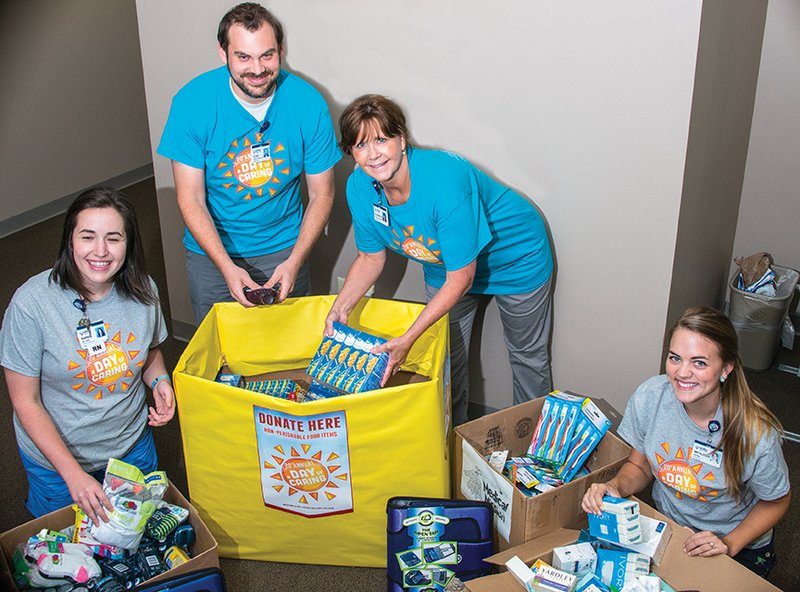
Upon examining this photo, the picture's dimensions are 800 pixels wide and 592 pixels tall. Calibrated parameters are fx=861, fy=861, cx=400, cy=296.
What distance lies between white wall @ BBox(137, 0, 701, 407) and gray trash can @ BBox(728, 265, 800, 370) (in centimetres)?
94

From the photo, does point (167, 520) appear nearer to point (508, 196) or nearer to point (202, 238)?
point (202, 238)

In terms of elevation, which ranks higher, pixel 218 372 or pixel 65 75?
pixel 65 75

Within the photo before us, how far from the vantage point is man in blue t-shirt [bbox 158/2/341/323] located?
8.63ft

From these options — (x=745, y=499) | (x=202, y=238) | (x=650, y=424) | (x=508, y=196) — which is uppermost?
(x=508, y=196)

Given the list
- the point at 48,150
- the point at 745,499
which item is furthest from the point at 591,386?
the point at 48,150

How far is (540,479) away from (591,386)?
0.68 meters

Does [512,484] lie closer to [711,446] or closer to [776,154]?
[711,446]

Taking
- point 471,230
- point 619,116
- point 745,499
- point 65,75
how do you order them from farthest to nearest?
point 65,75 < point 619,116 < point 471,230 < point 745,499

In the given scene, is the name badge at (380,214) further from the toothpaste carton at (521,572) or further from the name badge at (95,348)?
A: the toothpaste carton at (521,572)

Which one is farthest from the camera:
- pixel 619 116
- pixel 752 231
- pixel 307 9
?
pixel 752 231

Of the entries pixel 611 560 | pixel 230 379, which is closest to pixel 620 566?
pixel 611 560

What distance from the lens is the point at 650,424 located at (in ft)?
7.34

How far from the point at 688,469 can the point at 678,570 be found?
0.84ft

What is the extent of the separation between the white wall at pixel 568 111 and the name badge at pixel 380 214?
0.57m
